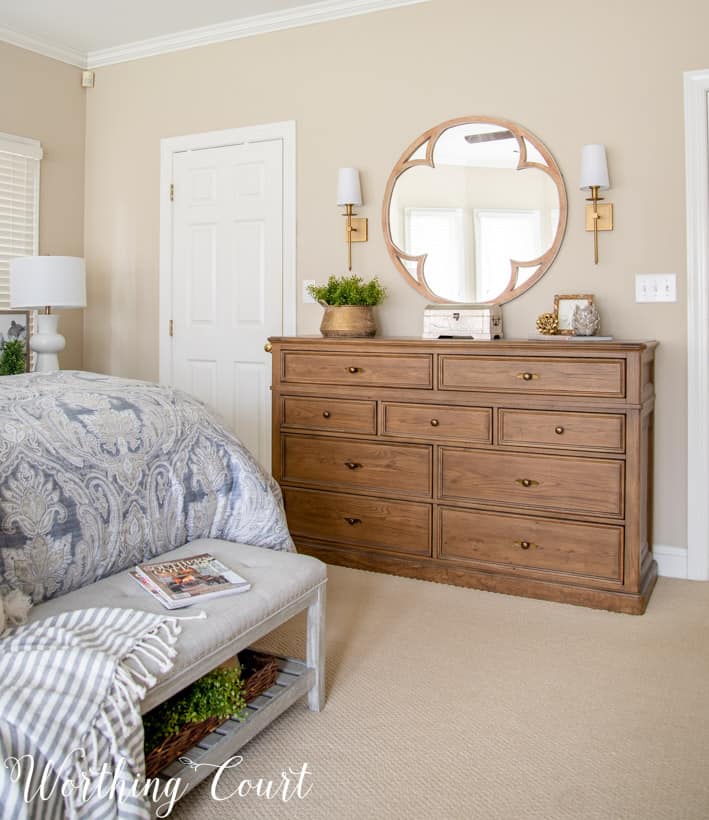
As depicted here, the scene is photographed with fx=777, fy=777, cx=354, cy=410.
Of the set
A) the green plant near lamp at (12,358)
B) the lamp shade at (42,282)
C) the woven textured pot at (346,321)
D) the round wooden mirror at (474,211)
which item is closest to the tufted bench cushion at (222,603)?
the woven textured pot at (346,321)

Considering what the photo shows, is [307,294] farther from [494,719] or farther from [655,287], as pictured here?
[494,719]

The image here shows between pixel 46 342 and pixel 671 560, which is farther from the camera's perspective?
pixel 46 342

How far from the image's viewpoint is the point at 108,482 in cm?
196

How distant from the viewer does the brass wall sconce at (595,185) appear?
3.21 meters

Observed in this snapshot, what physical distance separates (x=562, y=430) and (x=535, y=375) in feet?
0.76

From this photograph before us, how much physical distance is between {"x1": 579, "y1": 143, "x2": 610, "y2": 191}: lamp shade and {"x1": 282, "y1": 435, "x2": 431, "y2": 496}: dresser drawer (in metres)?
1.30

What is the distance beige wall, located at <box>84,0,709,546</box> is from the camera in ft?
10.6

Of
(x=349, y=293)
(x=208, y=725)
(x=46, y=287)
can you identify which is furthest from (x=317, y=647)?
(x=46, y=287)

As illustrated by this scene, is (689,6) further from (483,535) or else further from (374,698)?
(374,698)

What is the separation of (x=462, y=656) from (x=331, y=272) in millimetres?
2105

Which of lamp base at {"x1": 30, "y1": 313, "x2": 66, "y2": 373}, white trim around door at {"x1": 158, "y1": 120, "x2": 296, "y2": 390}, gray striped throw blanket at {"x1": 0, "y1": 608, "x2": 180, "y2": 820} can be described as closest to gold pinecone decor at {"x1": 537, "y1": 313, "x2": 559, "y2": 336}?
white trim around door at {"x1": 158, "y1": 120, "x2": 296, "y2": 390}

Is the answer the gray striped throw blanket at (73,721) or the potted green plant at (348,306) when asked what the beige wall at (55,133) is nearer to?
the potted green plant at (348,306)

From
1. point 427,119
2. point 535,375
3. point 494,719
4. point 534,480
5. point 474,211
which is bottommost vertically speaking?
point 494,719

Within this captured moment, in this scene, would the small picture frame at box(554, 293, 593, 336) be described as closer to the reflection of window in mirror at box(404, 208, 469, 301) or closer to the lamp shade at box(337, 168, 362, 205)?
the reflection of window in mirror at box(404, 208, 469, 301)
